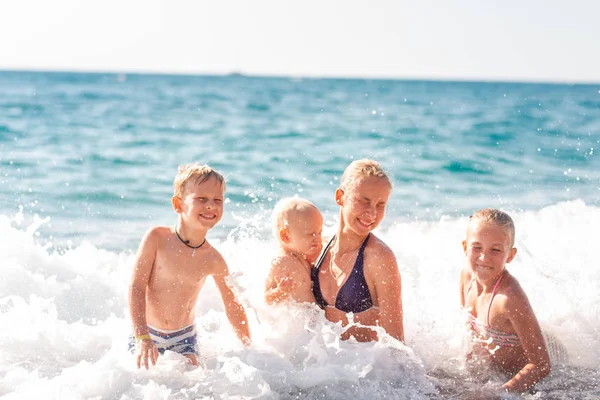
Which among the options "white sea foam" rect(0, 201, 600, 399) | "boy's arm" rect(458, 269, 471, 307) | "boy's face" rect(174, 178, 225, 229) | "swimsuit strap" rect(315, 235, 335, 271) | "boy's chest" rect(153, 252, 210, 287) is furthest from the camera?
"boy's arm" rect(458, 269, 471, 307)

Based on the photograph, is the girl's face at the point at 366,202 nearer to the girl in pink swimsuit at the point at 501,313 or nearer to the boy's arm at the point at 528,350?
the girl in pink swimsuit at the point at 501,313

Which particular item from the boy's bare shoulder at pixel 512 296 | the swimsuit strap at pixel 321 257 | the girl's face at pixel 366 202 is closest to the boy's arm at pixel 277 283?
the swimsuit strap at pixel 321 257

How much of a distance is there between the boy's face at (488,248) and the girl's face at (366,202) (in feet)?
1.84

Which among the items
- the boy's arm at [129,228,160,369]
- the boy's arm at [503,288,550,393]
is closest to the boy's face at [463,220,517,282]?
the boy's arm at [503,288,550,393]

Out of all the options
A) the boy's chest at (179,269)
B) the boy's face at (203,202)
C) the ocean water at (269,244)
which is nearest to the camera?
the ocean water at (269,244)

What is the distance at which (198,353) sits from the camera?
4234 millimetres

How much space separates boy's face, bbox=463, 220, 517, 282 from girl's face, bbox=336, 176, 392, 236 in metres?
0.56

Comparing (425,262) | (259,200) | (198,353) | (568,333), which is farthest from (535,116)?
(198,353)

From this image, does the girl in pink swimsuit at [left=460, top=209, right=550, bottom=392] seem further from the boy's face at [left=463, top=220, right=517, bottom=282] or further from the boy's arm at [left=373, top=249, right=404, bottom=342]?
the boy's arm at [left=373, top=249, right=404, bottom=342]

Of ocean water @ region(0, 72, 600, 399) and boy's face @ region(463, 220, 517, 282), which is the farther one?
boy's face @ region(463, 220, 517, 282)

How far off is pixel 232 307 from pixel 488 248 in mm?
1531

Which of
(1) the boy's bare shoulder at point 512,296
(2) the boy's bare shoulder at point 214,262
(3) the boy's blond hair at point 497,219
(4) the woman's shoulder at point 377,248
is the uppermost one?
(3) the boy's blond hair at point 497,219

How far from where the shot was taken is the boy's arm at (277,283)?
4.06 metres

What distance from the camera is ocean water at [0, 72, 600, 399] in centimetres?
385
